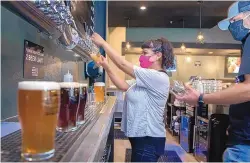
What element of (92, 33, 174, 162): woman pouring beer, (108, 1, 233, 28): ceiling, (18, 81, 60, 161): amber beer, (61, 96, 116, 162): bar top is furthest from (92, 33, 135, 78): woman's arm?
(108, 1, 233, 28): ceiling

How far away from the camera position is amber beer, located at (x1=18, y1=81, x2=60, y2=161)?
1.84 feet

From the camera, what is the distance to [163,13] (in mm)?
7129

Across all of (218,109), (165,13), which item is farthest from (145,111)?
(165,13)

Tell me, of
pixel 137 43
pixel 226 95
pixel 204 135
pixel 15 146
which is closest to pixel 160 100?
pixel 226 95

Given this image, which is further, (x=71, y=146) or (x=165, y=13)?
(x=165, y=13)

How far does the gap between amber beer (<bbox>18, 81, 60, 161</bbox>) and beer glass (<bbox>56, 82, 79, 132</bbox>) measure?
8.5 inches

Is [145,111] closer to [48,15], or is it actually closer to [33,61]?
[33,61]

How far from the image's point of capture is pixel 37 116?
564 mm

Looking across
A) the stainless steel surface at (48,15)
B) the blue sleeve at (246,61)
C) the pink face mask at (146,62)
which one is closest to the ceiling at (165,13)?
the pink face mask at (146,62)

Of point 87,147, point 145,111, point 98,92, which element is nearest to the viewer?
point 87,147

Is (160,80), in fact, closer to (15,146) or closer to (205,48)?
(15,146)

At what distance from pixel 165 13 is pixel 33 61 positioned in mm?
6299

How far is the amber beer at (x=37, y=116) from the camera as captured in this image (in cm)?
56

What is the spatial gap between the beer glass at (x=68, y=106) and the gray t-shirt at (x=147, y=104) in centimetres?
111
